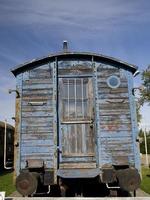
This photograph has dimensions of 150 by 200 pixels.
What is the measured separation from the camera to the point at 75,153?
7.59 m

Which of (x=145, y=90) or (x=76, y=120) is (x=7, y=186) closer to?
(x=76, y=120)

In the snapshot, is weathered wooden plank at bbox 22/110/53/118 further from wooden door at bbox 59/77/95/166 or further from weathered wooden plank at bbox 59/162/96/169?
weathered wooden plank at bbox 59/162/96/169

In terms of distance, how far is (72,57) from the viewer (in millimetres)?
8141

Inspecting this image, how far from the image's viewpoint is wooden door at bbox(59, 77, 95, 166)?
7.59 meters

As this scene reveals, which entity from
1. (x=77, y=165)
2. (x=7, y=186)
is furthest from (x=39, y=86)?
(x=7, y=186)

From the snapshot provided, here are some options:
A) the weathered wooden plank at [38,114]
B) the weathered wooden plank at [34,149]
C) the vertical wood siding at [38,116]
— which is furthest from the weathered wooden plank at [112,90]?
the weathered wooden plank at [34,149]

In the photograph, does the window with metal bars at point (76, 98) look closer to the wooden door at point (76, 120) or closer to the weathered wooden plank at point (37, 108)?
the wooden door at point (76, 120)

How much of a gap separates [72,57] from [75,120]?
1691mm

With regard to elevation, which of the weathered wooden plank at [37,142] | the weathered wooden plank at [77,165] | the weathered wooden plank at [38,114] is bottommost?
the weathered wooden plank at [77,165]

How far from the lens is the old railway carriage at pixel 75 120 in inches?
291

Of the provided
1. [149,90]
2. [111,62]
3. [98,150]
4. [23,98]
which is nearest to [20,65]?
[23,98]

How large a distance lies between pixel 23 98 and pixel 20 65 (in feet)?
2.84

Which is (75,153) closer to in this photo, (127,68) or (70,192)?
(70,192)

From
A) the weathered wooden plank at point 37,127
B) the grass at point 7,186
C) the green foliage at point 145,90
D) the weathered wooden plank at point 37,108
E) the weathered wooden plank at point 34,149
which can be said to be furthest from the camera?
the green foliage at point 145,90
